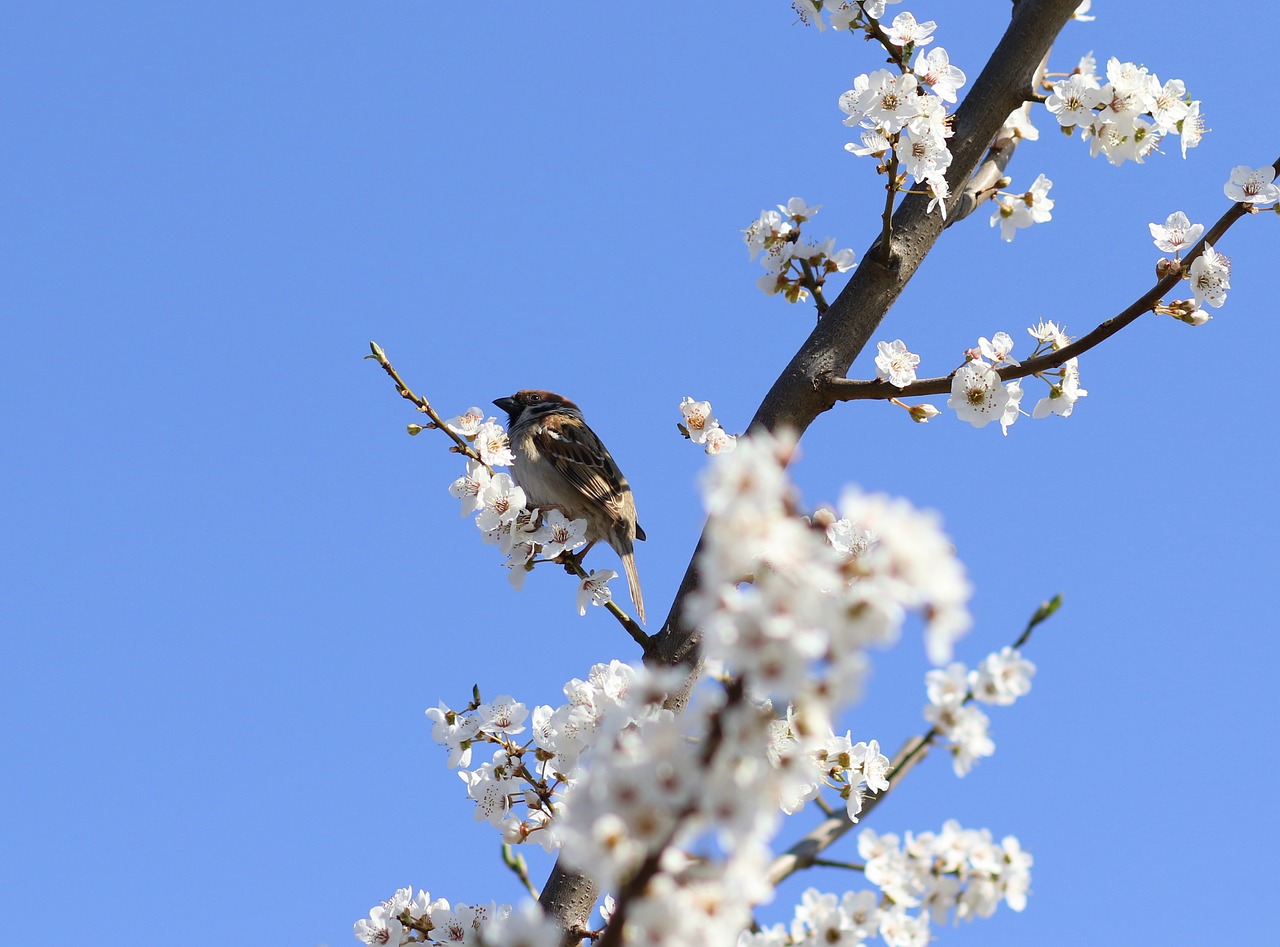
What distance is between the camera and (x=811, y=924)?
Result: 8.73 feet

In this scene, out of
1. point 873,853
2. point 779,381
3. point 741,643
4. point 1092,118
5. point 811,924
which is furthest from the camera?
point 1092,118

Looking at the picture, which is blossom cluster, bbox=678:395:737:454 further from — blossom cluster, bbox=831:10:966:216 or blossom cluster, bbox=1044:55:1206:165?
blossom cluster, bbox=1044:55:1206:165

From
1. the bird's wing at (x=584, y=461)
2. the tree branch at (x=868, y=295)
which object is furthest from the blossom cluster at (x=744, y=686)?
the bird's wing at (x=584, y=461)

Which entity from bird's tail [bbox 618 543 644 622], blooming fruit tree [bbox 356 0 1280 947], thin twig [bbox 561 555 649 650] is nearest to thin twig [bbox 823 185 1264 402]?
blooming fruit tree [bbox 356 0 1280 947]

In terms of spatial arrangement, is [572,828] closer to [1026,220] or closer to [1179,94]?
[1026,220]

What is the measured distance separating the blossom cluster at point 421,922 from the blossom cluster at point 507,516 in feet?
3.60

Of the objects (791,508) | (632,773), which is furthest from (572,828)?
(791,508)

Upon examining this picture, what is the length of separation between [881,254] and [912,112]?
0.52m

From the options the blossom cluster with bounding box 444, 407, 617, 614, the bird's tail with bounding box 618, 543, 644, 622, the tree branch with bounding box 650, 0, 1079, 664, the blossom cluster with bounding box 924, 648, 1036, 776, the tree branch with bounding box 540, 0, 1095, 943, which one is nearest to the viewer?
the blossom cluster with bounding box 924, 648, 1036, 776

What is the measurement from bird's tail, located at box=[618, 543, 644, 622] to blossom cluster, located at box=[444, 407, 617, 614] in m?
1.24

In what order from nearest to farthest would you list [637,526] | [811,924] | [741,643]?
[741,643], [811,924], [637,526]

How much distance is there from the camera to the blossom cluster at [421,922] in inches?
140

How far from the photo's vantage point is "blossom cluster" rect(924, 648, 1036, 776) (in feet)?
7.91

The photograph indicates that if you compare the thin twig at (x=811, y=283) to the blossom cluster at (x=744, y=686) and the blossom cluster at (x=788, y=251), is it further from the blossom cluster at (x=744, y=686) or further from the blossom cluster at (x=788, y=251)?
the blossom cluster at (x=744, y=686)
